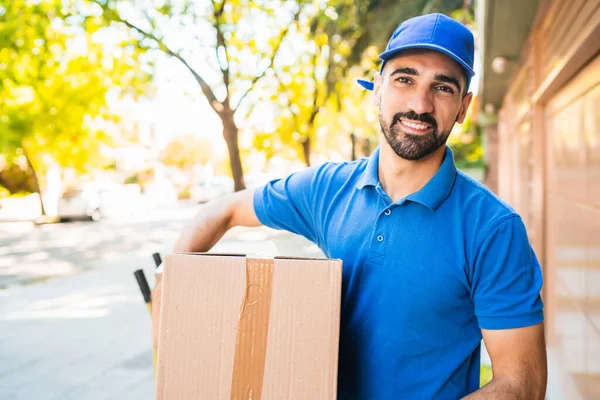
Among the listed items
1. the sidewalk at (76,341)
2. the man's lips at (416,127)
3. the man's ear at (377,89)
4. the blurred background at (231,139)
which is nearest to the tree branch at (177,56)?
the blurred background at (231,139)

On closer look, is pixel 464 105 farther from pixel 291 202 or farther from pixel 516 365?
pixel 516 365

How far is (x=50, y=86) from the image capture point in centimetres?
2066

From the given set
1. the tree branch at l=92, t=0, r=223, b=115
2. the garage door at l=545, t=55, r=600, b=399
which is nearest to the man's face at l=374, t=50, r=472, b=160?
the garage door at l=545, t=55, r=600, b=399

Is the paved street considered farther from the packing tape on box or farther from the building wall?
the building wall

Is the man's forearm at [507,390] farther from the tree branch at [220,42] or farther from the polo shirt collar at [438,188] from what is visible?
the tree branch at [220,42]

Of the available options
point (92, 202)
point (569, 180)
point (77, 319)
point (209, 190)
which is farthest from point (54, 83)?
point (569, 180)

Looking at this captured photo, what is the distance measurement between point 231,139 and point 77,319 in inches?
248

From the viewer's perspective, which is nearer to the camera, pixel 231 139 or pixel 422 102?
pixel 422 102

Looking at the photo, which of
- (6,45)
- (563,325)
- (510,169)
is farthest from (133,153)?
(563,325)

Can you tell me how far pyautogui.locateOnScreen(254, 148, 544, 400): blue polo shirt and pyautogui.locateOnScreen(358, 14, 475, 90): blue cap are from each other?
286 mm

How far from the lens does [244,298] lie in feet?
4.79

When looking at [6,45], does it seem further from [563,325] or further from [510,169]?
[563,325]

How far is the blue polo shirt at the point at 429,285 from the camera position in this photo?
1437 mm

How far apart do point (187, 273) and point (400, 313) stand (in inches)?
22.1
